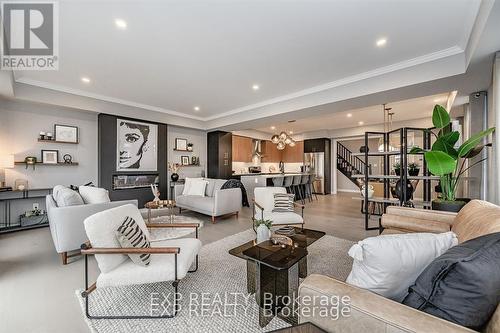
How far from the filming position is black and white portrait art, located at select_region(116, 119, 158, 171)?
18.1 ft

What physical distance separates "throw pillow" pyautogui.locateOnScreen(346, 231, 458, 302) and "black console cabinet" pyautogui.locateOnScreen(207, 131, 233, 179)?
6600 millimetres

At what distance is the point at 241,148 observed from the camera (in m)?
8.88

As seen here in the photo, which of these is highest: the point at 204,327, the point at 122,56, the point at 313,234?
the point at 122,56

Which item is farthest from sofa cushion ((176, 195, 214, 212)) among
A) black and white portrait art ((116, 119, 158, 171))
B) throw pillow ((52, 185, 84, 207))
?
throw pillow ((52, 185, 84, 207))

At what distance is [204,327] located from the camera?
1.66 metres

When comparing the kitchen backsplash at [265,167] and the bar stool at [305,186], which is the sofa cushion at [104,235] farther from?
the kitchen backsplash at [265,167]

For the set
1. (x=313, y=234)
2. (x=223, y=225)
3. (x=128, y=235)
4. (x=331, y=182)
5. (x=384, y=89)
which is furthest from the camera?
(x=331, y=182)

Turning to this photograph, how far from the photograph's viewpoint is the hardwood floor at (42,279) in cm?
173

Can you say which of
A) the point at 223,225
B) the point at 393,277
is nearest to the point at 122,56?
the point at 223,225

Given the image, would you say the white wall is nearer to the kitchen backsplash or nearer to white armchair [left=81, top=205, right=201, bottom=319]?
white armchair [left=81, top=205, right=201, bottom=319]

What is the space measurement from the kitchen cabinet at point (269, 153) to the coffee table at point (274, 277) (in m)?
8.23

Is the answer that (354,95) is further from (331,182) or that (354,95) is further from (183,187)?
(331,182)

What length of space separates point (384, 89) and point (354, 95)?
1.54 feet

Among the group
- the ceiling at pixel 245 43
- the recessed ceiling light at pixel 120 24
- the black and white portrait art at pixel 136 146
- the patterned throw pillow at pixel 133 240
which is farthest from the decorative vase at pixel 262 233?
the black and white portrait art at pixel 136 146
